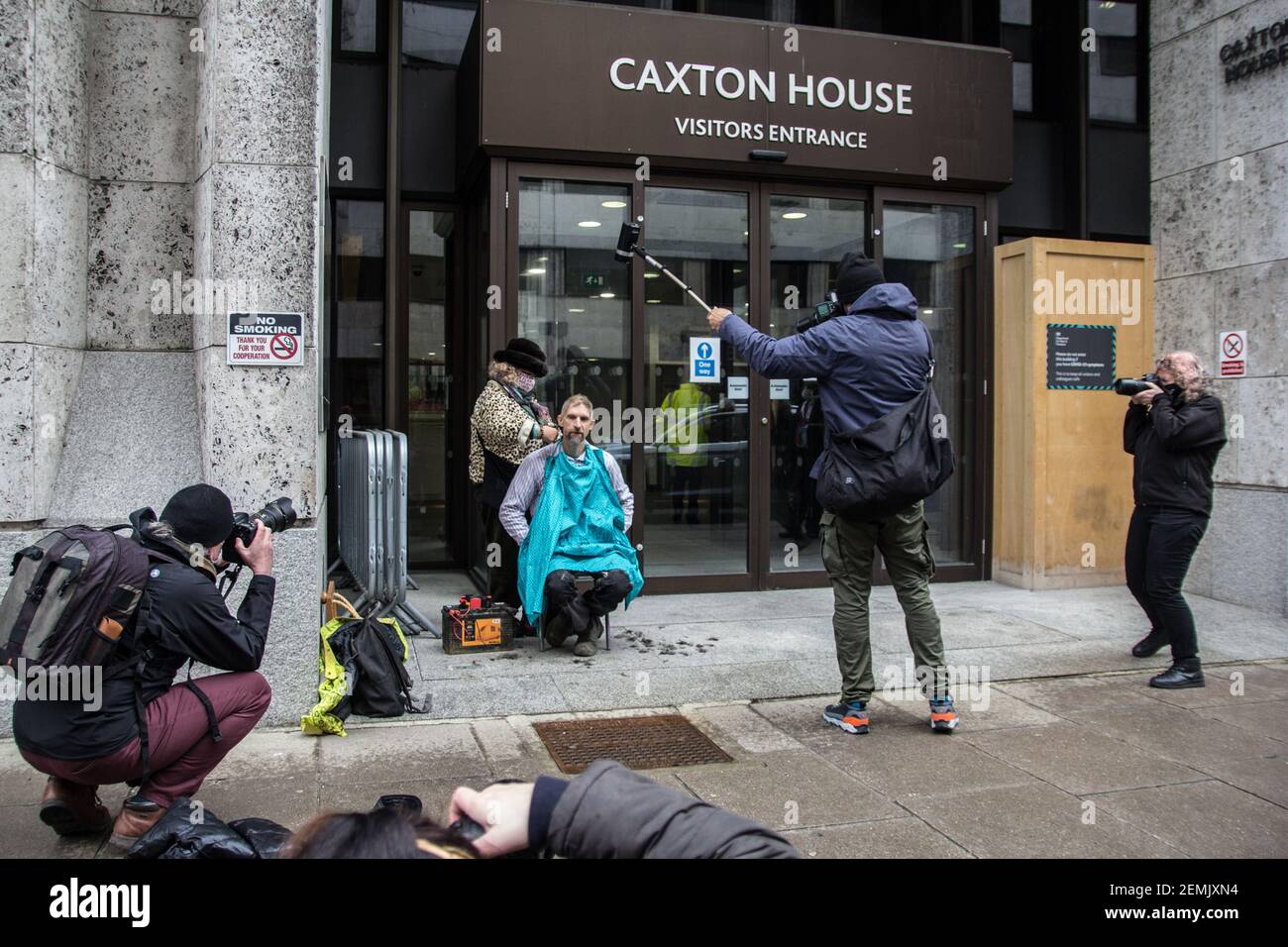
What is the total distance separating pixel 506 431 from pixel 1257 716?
14.6ft

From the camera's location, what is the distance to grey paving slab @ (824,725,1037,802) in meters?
4.64

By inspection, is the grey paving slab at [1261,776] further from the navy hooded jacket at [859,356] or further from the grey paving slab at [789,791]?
the navy hooded jacket at [859,356]

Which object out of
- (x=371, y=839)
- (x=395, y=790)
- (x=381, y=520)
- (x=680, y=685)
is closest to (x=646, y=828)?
(x=371, y=839)

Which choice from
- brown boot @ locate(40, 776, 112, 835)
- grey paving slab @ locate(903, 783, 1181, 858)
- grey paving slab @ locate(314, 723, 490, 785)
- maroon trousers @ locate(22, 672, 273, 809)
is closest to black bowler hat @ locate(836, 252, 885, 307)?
grey paving slab @ locate(903, 783, 1181, 858)

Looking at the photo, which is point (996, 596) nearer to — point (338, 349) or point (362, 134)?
point (338, 349)

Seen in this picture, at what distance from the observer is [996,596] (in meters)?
8.43

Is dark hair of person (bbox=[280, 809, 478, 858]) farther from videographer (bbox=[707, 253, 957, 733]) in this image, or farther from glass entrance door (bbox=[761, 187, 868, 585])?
glass entrance door (bbox=[761, 187, 868, 585])

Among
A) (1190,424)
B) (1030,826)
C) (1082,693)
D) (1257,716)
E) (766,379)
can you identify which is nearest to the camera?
(1030,826)

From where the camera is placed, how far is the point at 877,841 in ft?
13.3

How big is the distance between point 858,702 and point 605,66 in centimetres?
483

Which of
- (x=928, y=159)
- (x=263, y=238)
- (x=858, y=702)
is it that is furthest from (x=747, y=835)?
(x=928, y=159)

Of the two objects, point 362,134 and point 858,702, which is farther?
point 362,134

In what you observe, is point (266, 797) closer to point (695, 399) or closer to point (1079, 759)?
point (1079, 759)

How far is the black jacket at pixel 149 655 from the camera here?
11.5ft
